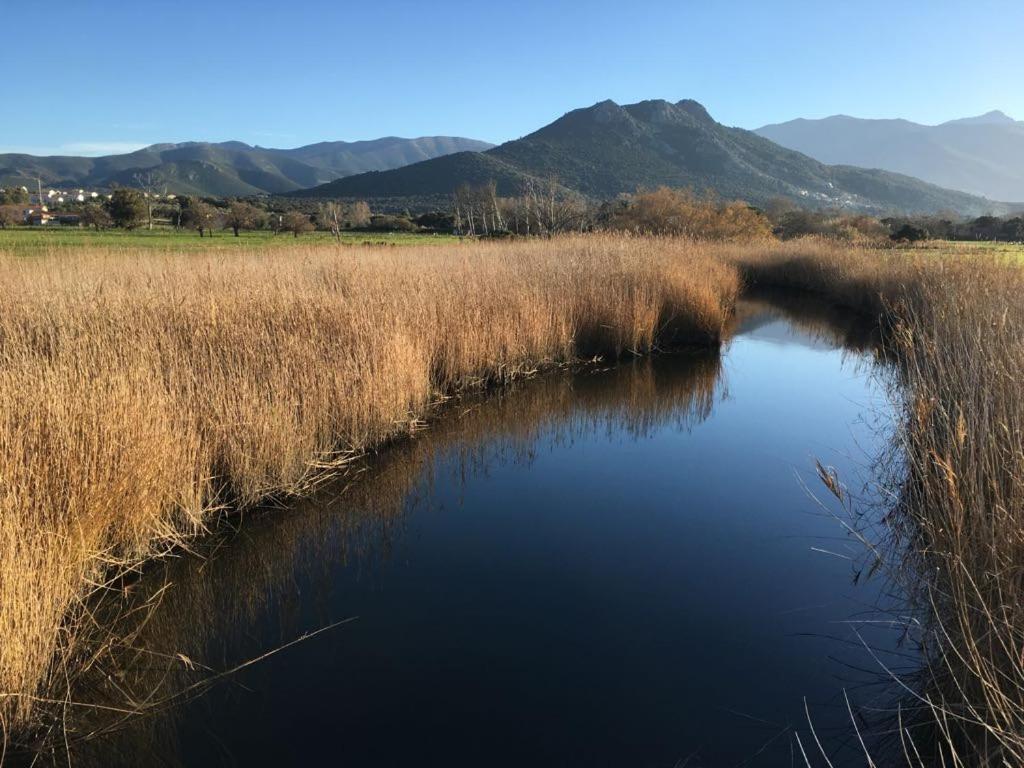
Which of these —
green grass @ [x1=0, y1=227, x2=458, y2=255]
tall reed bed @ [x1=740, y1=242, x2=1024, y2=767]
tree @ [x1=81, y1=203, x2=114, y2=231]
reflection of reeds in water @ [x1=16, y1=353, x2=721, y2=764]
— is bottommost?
reflection of reeds in water @ [x1=16, y1=353, x2=721, y2=764]

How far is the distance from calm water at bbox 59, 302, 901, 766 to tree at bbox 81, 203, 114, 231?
143 feet

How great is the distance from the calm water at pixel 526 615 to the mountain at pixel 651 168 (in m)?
63.1

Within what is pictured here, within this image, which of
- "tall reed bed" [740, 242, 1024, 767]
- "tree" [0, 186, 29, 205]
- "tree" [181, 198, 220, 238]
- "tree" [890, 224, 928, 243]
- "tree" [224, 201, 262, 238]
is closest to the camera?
"tall reed bed" [740, 242, 1024, 767]

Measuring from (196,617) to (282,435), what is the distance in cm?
176

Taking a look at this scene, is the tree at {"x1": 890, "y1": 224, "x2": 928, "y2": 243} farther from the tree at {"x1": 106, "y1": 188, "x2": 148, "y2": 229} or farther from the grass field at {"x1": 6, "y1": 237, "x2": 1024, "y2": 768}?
the tree at {"x1": 106, "y1": 188, "x2": 148, "y2": 229}

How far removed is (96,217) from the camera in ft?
132

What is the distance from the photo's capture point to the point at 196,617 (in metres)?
3.73

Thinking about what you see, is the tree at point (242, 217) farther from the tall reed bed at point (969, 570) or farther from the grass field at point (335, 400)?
the tall reed bed at point (969, 570)

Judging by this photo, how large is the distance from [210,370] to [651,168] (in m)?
79.1

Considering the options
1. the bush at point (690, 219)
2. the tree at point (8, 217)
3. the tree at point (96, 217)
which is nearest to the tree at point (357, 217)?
the tree at point (96, 217)

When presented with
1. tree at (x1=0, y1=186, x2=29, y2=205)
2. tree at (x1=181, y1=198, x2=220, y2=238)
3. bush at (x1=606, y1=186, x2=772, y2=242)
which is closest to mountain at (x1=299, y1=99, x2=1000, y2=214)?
tree at (x1=181, y1=198, x2=220, y2=238)

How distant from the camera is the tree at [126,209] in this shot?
39.5 metres

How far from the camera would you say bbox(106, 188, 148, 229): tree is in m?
39.5

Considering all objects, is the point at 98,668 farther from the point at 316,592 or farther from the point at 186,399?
the point at 186,399
